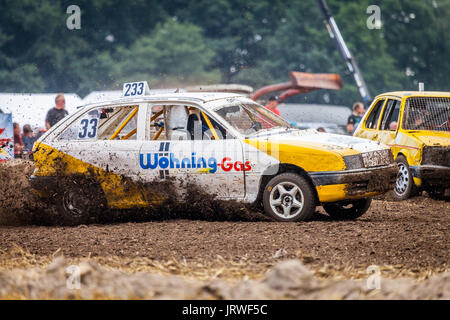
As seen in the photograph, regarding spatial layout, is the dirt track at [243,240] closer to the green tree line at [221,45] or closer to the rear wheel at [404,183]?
the rear wheel at [404,183]

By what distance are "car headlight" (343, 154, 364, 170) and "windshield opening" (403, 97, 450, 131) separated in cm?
354

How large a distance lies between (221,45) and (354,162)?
37.3 meters

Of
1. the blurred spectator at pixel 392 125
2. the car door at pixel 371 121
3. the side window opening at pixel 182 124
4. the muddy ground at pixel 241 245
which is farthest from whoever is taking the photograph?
the car door at pixel 371 121

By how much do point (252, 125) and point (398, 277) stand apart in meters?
3.92

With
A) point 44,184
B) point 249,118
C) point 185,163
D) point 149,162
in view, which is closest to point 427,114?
point 249,118

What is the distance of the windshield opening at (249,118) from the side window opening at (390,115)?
305cm

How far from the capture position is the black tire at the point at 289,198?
8.52m

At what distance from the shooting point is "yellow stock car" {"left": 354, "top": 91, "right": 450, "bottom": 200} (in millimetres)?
11266

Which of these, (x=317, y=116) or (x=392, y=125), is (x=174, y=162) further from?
(x=317, y=116)

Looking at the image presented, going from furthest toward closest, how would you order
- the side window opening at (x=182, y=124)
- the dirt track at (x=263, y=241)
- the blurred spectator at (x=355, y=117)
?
1. the blurred spectator at (x=355, y=117)
2. the side window opening at (x=182, y=124)
3. the dirt track at (x=263, y=241)

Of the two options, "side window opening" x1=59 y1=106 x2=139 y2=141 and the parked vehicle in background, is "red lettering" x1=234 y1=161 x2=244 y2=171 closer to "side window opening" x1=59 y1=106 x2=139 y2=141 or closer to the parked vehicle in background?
"side window opening" x1=59 y1=106 x2=139 y2=141

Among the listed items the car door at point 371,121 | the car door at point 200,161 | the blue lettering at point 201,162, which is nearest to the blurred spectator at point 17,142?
the car door at point 371,121

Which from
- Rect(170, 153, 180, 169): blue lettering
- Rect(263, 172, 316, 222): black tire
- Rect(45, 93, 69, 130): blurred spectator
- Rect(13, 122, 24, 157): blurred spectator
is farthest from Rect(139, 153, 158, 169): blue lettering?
Rect(13, 122, 24, 157): blurred spectator
